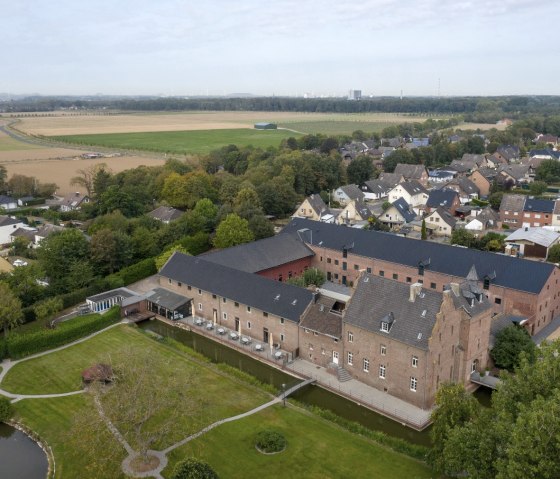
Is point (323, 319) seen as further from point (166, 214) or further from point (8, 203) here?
point (8, 203)

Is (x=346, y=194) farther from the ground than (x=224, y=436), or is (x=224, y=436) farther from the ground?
(x=346, y=194)

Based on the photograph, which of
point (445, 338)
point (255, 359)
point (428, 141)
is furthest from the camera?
point (428, 141)

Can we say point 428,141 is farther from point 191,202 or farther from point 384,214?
point 191,202

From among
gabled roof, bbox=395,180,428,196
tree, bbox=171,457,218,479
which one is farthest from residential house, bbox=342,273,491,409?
gabled roof, bbox=395,180,428,196

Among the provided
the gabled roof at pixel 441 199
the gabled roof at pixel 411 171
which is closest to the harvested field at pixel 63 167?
the gabled roof at pixel 411 171

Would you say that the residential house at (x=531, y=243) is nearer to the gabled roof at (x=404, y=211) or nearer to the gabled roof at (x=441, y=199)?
the gabled roof at (x=404, y=211)

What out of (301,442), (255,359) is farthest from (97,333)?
(301,442)

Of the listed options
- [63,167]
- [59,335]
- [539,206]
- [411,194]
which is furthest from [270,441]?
[63,167]
